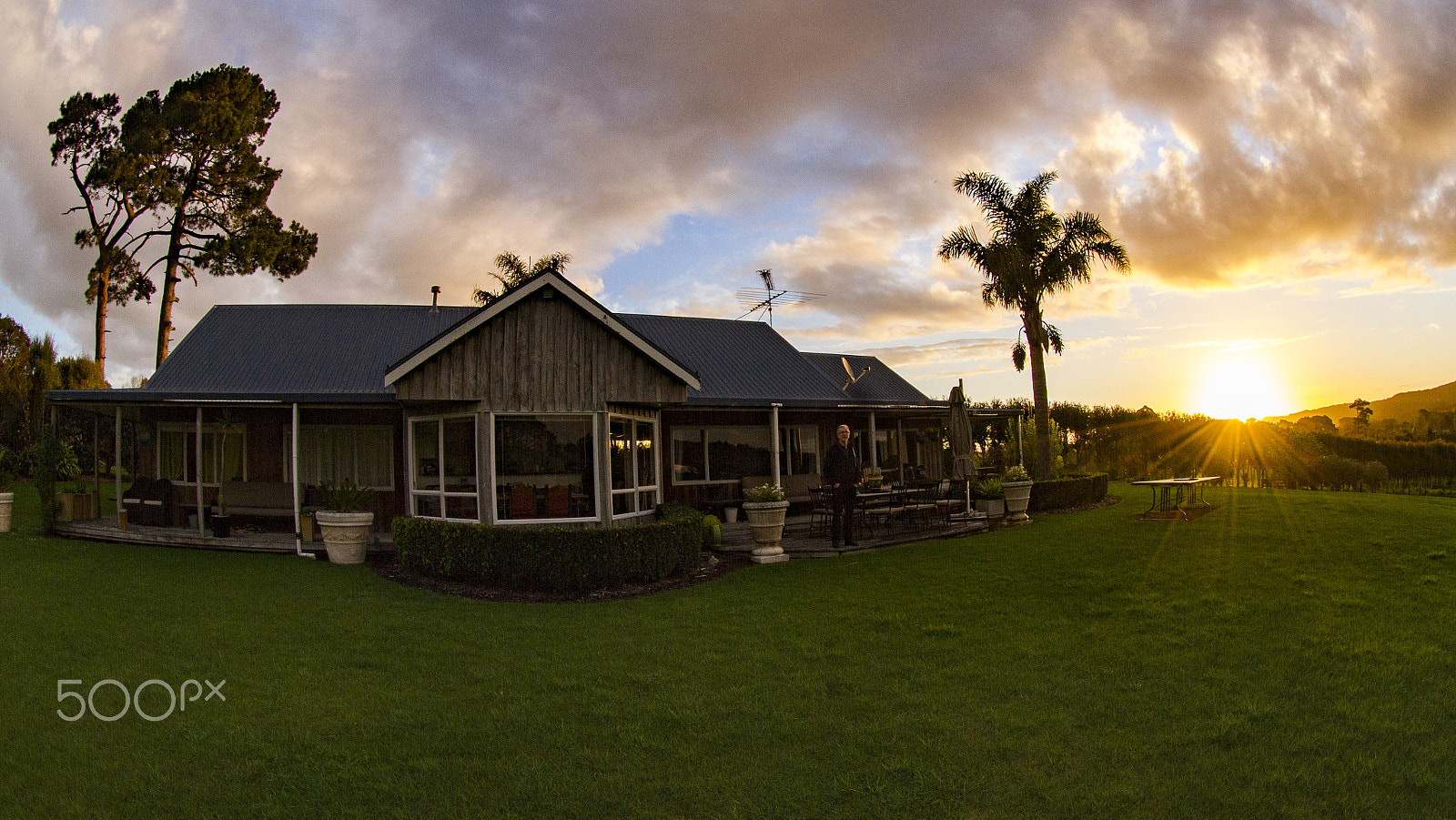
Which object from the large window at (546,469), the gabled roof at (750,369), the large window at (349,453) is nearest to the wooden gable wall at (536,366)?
the large window at (546,469)

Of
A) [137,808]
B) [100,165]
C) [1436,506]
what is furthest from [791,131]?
[100,165]

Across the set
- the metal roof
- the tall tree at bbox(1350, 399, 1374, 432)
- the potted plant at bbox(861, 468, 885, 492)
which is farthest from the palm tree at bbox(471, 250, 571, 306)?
the tall tree at bbox(1350, 399, 1374, 432)

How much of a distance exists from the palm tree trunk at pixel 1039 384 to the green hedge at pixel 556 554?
12.2 m

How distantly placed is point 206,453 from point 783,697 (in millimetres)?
16124

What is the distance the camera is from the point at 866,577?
10148 millimetres

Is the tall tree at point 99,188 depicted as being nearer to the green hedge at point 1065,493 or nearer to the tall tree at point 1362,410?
the green hedge at point 1065,493

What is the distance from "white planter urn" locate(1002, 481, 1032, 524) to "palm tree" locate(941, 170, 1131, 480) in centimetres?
469

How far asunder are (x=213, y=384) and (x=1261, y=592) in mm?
18626

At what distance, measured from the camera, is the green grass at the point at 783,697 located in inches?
157

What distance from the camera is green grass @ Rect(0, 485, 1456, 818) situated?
157 inches

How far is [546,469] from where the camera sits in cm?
1267

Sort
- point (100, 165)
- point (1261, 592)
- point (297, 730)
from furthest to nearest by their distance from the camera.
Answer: point (100, 165) < point (1261, 592) < point (297, 730)

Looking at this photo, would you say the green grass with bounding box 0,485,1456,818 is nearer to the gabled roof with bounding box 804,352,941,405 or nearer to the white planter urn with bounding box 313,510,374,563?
the white planter urn with bounding box 313,510,374,563

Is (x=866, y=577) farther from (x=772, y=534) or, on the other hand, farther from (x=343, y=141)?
(x=343, y=141)
